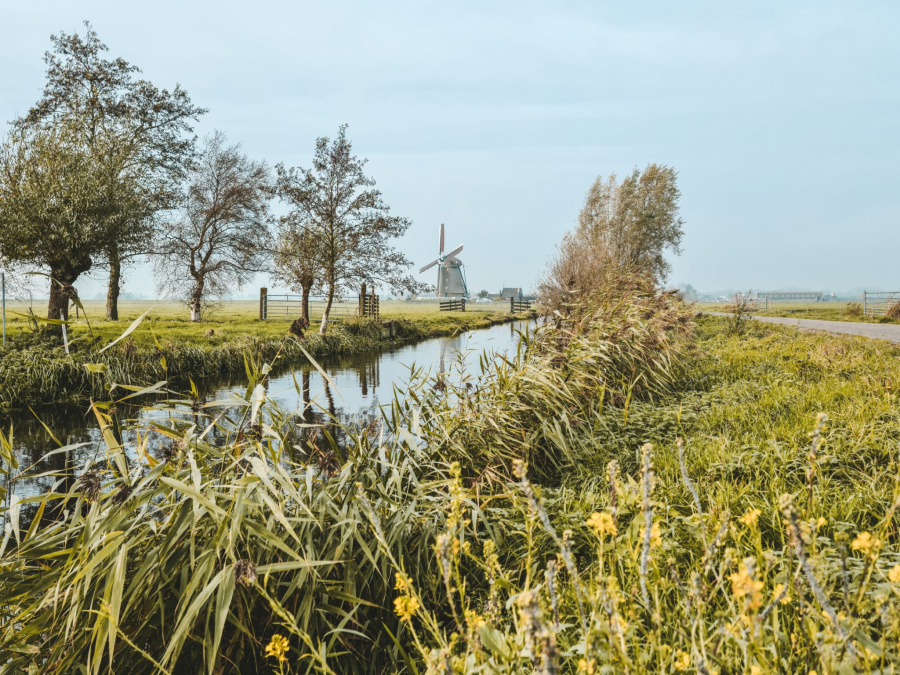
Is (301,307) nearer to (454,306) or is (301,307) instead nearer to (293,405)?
(293,405)

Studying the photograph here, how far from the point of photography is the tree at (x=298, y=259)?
69.1 ft

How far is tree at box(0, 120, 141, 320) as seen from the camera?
1211cm

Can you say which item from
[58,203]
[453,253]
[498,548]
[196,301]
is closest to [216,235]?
[196,301]

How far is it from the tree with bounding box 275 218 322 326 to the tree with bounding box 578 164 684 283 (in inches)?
709

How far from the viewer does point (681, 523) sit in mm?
2715

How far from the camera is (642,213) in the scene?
3400cm

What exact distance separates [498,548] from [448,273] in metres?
59.3

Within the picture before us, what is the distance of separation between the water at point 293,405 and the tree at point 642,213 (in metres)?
20.2

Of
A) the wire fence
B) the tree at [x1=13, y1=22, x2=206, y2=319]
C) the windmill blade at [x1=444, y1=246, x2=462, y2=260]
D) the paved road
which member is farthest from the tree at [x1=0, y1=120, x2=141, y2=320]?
the windmill blade at [x1=444, y1=246, x2=462, y2=260]

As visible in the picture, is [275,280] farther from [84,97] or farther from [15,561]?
[15,561]

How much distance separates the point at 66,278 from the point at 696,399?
15.3 m

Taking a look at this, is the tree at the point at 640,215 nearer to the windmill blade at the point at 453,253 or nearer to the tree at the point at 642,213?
the tree at the point at 642,213


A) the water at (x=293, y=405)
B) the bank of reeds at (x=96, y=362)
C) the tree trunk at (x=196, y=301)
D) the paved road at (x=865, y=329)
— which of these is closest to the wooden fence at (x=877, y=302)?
the paved road at (x=865, y=329)

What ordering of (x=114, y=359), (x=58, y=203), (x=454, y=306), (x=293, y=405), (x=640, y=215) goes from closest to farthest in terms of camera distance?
(x=293, y=405), (x=114, y=359), (x=58, y=203), (x=640, y=215), (x=454, y=306)
